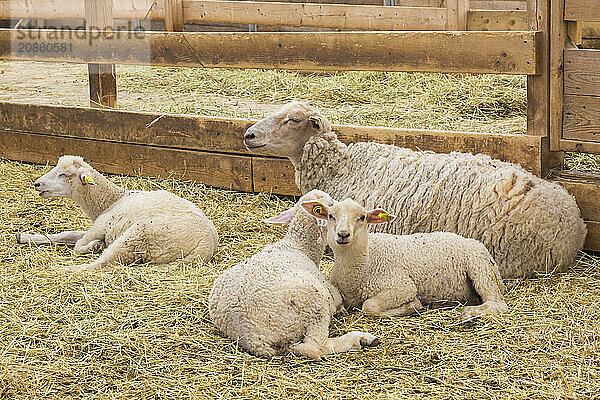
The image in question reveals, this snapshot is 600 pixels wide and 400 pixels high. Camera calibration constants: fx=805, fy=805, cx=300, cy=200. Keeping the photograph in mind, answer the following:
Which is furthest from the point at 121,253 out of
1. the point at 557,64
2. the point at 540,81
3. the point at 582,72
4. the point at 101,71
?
the point at 101,71

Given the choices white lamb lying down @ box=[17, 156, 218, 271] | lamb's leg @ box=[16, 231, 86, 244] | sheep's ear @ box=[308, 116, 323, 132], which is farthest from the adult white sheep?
lamb's leg @ box=[16, 231, 86, 244]

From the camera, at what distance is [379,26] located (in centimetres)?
923

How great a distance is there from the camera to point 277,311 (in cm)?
365

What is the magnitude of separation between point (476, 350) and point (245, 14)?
6646 mm

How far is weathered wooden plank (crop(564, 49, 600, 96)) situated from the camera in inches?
195

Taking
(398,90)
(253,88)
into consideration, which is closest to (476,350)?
(398,90)

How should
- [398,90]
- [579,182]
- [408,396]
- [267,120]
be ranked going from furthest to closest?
[398,90]
[267,120]
[579,182]
[408,396]

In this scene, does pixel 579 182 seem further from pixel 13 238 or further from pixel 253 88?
pixel 253 88

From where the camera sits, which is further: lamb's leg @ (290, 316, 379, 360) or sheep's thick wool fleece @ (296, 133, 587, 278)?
sheep's thick wool fleece @ (296, 133, 587, 278)

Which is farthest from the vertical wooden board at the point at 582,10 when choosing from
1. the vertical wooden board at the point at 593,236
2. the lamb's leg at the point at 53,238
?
the lamb's leg at the point at 53,238

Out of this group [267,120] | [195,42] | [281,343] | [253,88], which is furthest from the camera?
[253,88]

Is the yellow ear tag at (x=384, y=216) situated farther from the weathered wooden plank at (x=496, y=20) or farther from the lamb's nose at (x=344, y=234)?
the weathered wooden plank at (x=496, y=20)

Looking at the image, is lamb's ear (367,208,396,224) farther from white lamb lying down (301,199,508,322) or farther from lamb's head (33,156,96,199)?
lamb's head (33,156,96,199)

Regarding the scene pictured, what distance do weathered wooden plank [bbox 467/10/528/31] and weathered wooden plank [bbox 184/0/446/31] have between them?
0.56 metres
